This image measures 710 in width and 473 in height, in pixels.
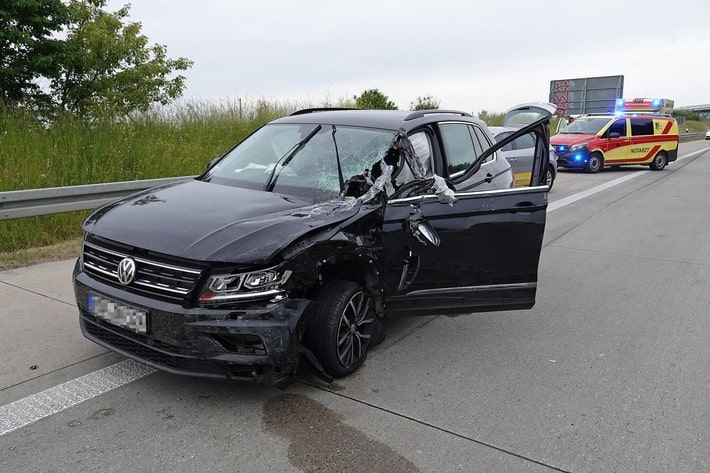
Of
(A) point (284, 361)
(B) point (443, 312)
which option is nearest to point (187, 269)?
(A) point (284, 361)

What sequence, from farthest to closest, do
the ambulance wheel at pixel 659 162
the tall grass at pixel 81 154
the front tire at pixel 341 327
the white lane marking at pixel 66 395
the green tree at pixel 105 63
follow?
1. the ambulance wheel at pixel 659 162
2. the green tree at pixel 105 63
3. the tall grass at pixel 81 154
4. the front tire at pixel 341 327
5. the white lane marking at pixel 66 395

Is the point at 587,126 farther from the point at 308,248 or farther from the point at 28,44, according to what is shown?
the point at 308,248

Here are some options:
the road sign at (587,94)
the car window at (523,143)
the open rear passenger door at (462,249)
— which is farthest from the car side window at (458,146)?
the road sign at (587,94)

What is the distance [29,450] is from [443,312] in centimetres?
272

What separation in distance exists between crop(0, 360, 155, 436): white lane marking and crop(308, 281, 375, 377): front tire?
119 centimetres

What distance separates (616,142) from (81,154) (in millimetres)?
17350

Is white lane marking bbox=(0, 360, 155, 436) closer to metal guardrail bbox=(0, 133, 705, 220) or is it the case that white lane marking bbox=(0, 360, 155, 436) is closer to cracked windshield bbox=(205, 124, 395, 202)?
cracked windshield bbox=(205, 124, 395, 202)

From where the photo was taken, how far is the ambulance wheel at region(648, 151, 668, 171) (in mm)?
20781

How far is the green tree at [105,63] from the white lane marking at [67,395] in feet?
51.4

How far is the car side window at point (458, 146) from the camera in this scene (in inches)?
198

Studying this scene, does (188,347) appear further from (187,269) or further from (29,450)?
(29,450)

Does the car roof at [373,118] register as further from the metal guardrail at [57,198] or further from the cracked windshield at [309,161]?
the metal guardrail at [57,198]

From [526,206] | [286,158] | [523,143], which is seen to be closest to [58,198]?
[286,158]

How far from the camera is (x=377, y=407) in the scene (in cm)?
346
